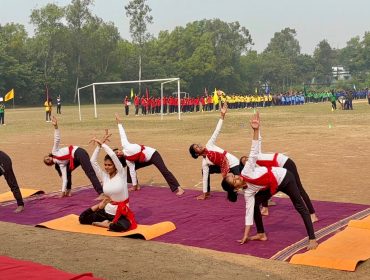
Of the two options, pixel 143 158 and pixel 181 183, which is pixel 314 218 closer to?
pixel 143 158

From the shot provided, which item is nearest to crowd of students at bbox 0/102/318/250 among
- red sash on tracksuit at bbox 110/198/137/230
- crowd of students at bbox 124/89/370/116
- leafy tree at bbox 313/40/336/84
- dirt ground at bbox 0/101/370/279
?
red sash on tracksuit at bbox 110/198/137/230

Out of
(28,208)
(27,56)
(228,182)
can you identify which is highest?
(27,56)

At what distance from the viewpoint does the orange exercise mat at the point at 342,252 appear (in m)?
5.70

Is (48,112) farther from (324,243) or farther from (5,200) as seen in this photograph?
(324,243)

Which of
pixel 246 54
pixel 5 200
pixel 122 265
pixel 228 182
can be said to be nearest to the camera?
pixel 122 265

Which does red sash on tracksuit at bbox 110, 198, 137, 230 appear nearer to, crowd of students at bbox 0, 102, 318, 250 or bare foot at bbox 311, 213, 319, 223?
crowd of students at bbox 0, 102, 318, 250

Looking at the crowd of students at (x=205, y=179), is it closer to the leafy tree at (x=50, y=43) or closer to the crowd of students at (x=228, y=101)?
the crowd of students at (x=228, y=101)

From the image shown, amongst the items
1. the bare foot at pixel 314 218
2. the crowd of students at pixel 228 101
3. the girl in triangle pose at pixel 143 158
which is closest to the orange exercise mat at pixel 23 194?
the girl in triangle pose at pixel 143 158

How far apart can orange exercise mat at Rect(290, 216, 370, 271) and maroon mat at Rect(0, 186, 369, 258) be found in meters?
0.43

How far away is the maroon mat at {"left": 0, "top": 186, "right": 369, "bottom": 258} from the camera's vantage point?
6766 mm

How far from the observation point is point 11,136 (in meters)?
22.5

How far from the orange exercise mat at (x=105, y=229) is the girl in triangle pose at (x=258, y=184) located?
4.00 feet

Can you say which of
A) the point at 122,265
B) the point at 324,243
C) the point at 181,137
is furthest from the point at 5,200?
the point at 181,137

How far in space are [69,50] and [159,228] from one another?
6297 cm
